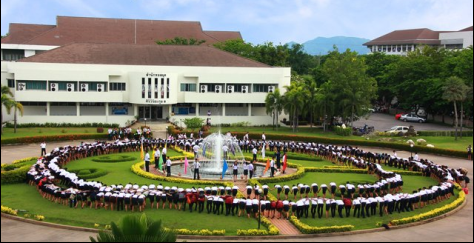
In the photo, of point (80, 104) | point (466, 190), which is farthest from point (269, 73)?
point (466, 190)

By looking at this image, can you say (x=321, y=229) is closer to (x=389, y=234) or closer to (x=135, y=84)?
(x=389, y=234)

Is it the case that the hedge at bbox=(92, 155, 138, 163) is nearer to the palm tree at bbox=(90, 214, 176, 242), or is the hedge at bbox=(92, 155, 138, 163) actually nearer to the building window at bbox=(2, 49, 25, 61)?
the palm tree at bbox=(90, 214, 176, 242)

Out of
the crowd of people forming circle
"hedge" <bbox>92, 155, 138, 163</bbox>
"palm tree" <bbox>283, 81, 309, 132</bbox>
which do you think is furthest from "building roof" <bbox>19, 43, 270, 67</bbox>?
the crowd of people forming circle

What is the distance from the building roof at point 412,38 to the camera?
292ft

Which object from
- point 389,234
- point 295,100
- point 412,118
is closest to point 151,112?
point 295,100

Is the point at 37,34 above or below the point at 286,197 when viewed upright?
above

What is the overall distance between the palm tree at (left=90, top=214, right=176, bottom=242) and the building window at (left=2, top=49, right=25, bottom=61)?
226ft

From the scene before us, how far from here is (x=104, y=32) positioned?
77.7m

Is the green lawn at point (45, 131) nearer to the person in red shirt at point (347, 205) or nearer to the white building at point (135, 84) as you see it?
the white building at point (135, 84)

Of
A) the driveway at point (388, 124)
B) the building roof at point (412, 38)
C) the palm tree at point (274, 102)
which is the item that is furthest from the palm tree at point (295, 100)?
the building roof at point (412, 38)

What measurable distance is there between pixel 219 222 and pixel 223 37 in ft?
233

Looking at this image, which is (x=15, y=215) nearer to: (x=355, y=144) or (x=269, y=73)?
(x=355, y=144)

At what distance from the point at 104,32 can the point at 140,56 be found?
21.9m

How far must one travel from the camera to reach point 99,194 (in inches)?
802
